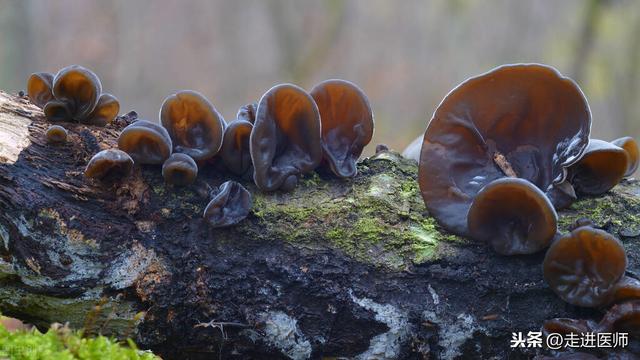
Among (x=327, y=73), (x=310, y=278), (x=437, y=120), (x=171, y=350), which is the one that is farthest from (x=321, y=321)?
(x=327, y=73)

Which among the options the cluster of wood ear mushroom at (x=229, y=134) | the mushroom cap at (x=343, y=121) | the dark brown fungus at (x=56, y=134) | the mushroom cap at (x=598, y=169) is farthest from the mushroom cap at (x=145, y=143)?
the mushroom cap at (x=598, y=169)

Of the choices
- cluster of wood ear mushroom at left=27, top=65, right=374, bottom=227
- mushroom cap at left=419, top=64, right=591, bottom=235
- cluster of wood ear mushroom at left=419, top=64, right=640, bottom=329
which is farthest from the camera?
mushroom cap at left=419, top=64, right=591, bottom=235

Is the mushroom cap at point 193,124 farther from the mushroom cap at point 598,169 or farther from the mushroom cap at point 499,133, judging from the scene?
the mushroom cap at point 598,169

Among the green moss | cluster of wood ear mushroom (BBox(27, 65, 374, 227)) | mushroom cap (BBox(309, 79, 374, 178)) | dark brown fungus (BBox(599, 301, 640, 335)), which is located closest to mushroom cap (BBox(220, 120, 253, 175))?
cluster of wood ear mushroom (BBox(27, 65, 374, 227))

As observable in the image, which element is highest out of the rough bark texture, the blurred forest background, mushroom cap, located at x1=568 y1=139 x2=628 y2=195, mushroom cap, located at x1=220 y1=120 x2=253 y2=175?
the blurred forest background

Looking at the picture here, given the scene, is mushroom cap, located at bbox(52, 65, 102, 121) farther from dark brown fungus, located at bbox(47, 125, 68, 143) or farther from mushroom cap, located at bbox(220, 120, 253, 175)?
mushroom cap, located at bbox(220, 120, 253, 175)

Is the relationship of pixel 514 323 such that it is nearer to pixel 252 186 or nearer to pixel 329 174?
pixel 329 174
